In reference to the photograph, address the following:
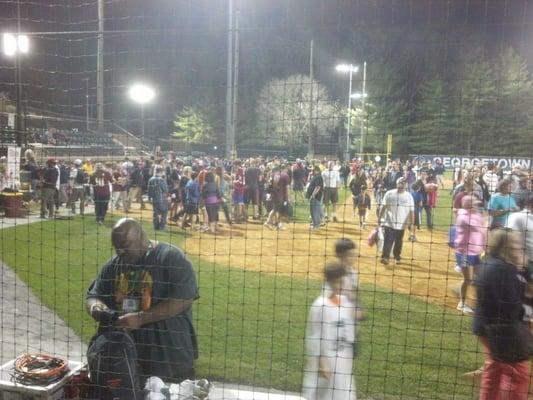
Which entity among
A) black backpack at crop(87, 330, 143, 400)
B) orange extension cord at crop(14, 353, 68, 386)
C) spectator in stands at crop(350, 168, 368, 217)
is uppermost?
spectator in stands at crop(350, 168, 368, 217)

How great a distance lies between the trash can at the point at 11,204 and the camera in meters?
13.7

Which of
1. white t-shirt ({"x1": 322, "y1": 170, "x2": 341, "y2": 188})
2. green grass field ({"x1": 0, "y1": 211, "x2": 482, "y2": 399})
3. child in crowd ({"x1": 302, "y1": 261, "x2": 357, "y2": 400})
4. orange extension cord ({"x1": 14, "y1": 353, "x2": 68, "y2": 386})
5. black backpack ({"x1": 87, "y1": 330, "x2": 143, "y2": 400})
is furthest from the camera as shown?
white t-shirt ({"x1": 322, "y1": 170, "x2": 341, "y2": 188})

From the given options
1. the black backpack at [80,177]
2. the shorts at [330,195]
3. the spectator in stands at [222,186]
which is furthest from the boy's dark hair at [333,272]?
the black backpack at [80,177]

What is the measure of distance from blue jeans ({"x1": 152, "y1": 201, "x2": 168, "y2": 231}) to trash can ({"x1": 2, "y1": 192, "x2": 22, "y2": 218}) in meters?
3.89

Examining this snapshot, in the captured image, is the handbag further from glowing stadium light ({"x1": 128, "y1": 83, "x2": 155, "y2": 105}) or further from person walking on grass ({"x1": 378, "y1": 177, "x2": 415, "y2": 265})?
person walking on grass ({"x1": 378, "y1": 177, "x2": 415, "y2": 265})

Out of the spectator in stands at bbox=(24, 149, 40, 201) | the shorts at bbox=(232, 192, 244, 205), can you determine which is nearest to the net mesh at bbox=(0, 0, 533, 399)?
the shorts at bbox=(232, 192, 244, 205)

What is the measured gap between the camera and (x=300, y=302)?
24.1 ft

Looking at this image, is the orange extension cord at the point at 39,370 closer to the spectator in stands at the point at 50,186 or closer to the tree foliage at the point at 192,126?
the tree foliage at the point at 192,126

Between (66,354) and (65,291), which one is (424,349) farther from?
(65,291)

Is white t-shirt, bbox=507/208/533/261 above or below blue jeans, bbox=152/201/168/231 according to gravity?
above

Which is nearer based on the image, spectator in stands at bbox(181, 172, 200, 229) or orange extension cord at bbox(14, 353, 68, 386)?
orange extension cord at bbox(14, 353, 68, 386)

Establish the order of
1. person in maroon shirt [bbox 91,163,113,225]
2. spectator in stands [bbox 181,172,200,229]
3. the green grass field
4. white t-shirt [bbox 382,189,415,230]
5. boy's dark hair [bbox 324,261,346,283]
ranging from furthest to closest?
person in maroon shirt [bbox 91,163,113,225], spectator in stands [bbox 181,172,200,229], white t-shirt [bbox 382,189,415,230], the green grass field, boy's dark hair [bbox 324,261,346,283]

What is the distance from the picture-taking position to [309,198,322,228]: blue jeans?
13.6 metres

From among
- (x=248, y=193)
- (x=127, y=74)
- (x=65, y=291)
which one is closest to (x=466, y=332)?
(x=65, y=291)
